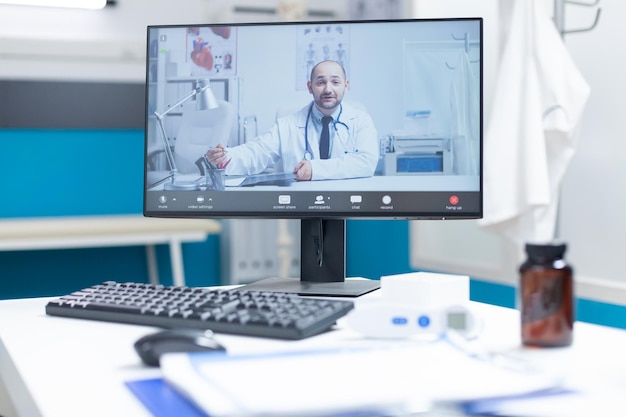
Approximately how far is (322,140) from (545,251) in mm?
595

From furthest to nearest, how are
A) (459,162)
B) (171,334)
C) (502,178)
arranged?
(502,178) → (459,162) → (171,334)

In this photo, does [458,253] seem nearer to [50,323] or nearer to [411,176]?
[411,176]

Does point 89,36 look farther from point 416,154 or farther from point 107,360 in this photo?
point 107,360

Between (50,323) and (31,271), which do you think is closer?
(50,323)

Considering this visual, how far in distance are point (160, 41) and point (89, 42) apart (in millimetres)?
2356

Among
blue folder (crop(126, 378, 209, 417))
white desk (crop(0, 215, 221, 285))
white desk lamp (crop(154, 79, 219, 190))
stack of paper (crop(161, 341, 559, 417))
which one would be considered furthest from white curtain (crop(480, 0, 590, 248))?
blue folder (crop(126, 378, 209, 417))

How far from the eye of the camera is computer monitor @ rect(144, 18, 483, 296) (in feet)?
4.36

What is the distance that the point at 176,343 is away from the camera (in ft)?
2.57

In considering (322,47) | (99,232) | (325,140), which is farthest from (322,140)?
(99,232)

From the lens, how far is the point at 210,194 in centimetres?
138

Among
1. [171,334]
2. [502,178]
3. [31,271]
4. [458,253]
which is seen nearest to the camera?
[171,334]

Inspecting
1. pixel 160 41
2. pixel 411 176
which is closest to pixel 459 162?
pixel 411 176

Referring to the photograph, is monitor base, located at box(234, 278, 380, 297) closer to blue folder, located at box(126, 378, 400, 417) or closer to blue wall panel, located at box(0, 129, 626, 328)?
blue folder, located at box(126, 378, 400, 417)

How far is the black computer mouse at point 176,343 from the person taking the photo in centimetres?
78
